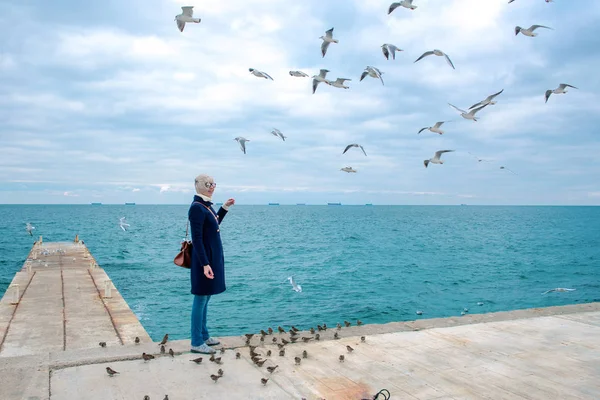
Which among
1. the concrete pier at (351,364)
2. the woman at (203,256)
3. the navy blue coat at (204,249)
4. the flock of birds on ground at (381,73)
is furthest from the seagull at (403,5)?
the navy blue coat at (204,249)

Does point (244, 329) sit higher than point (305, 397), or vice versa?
point (305, 397)

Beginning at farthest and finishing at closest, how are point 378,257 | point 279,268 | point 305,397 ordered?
point 378,257 < point 279,268 < point 305,397

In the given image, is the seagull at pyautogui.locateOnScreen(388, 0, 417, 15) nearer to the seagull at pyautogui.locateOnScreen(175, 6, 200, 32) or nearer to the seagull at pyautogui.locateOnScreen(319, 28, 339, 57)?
the seagull at pyautogui.locateOnScreen(319, 28, 339, 57)

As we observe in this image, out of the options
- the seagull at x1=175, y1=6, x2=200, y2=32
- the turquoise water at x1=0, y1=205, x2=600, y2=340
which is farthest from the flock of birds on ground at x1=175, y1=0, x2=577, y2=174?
the turquoise water at x1=0, y1=205, x2=600, y2=340

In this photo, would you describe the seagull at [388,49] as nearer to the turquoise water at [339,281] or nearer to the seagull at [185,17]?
the seagull at [185,17]

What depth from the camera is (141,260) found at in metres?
40.5

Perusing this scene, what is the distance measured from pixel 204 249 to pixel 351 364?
2.39m

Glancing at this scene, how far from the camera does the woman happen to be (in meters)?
6.44

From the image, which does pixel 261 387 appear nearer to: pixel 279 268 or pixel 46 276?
pixel 46 276

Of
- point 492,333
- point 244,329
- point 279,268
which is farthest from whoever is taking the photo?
point 279,268

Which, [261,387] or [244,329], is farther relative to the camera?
[244,329]

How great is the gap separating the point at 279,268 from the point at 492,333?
29700 millimetres

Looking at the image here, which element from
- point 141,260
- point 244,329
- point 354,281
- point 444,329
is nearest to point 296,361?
point 444,329

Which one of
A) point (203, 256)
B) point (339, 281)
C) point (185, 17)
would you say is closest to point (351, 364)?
point (203, 256)
